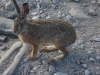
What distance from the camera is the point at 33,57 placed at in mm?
5703

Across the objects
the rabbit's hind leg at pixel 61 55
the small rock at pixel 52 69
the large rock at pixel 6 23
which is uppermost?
the large rock at pixel 6 23

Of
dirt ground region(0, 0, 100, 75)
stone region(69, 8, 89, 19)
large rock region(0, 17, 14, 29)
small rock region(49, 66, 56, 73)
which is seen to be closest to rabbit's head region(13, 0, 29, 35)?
dirt ground region(0, 0, 100, 75)

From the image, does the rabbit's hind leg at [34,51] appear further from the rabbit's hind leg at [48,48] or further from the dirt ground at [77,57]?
the rabbit's hind leg at [48,48]

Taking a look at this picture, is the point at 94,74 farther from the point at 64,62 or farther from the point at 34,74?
the point at 34,74

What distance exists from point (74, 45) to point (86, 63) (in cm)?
60

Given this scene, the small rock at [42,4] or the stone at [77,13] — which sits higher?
the small rock at [42,4]

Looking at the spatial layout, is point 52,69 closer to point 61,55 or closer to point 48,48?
point 61,55

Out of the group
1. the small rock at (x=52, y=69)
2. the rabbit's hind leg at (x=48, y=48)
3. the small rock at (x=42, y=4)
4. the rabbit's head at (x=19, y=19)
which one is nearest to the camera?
the rabbit's head at (x=19, y=19)

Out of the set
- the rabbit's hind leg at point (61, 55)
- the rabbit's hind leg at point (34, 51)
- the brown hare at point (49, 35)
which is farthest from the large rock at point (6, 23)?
the rabbit's hind leg at point (61, 55)

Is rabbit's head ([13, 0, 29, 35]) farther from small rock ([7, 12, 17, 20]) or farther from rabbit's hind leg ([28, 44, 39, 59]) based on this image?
small rock ([7, 12, 17, 20])

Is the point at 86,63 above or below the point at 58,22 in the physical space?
below

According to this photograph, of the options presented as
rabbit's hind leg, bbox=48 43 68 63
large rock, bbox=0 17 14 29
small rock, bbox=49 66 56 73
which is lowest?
small rock, bbox=49 66 56 73

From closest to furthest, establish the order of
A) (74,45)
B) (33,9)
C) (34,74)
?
(34,74) → (74,45) → (33,9)

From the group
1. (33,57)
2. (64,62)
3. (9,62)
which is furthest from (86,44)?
(9,62)
